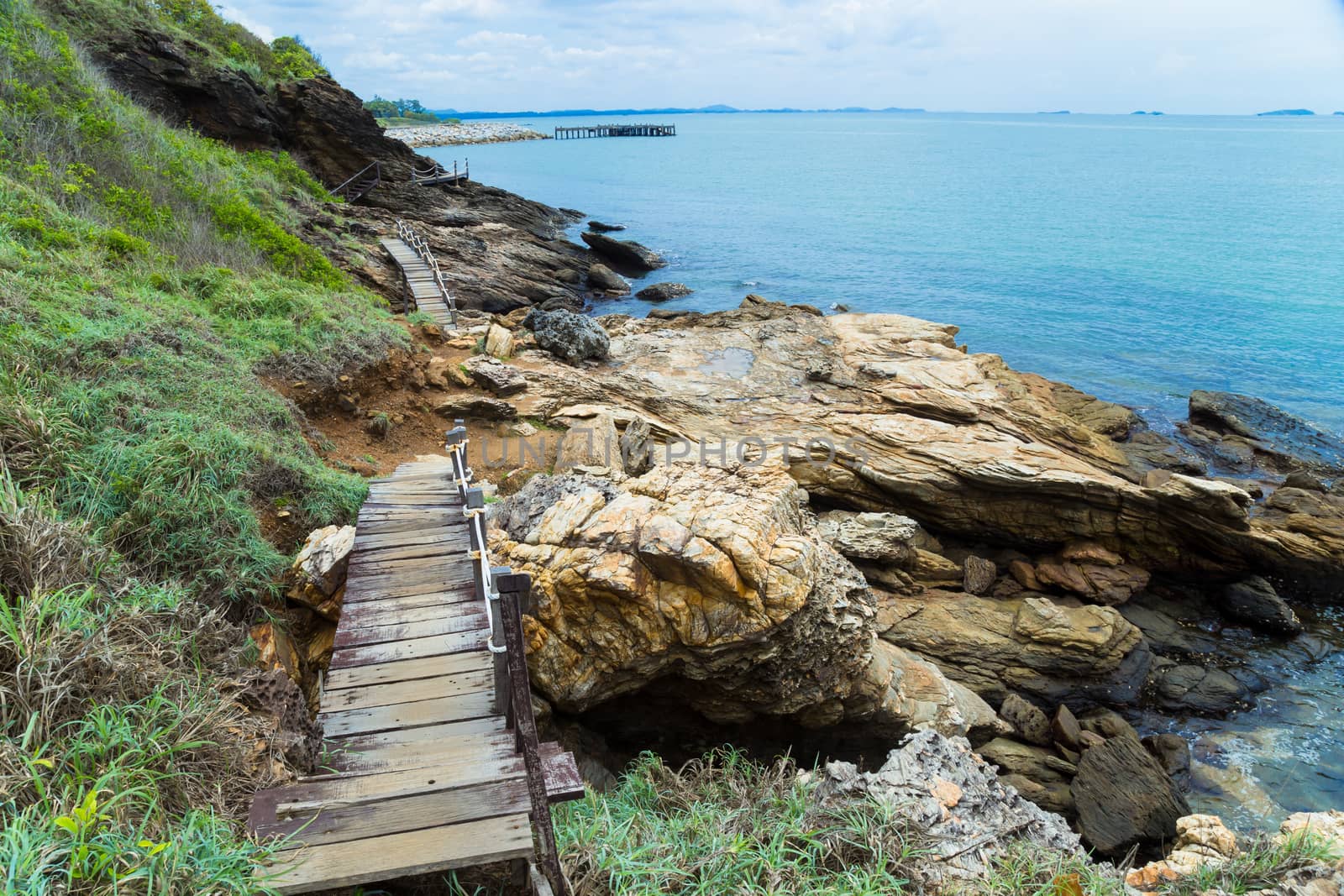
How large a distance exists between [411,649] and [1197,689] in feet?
40.6

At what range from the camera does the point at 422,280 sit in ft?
67.0

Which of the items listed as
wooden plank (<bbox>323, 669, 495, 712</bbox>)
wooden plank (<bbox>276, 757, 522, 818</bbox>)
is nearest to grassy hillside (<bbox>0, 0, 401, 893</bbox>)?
wooden plank (<bbox>276, 757, 522, 818</bbox>)

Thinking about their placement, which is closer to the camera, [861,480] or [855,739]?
[855,739]

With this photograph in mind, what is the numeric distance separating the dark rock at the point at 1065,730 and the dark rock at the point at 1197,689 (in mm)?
2159

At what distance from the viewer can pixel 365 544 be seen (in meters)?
6.81

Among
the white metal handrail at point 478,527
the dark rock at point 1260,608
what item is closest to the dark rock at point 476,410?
the white metal handrail at point 478,527

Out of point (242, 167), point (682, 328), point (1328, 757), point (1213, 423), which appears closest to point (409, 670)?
point (1328, 757)

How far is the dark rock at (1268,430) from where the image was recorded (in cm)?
1836

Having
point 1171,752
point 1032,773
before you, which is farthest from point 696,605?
point 1171,752

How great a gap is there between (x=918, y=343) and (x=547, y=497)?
46.3 feet

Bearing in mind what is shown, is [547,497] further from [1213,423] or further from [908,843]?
[1213,423]

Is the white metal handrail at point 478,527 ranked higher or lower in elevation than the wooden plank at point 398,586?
higher

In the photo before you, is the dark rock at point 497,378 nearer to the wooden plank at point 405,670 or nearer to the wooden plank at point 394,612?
the wooden plank at point 394,612

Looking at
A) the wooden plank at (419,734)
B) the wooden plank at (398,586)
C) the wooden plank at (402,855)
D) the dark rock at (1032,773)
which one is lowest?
the dark rock at (1032,773)
